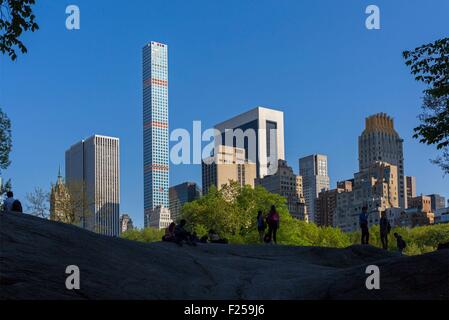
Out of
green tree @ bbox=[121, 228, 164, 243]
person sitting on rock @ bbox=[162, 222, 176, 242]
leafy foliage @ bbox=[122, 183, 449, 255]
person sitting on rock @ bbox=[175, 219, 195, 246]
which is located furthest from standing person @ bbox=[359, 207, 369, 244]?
green tree @ bbox=[121, 228, 164, 243]

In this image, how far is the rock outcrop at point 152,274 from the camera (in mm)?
14469

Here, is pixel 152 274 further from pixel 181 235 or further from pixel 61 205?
pixel 61 205

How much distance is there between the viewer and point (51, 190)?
77.2 meters

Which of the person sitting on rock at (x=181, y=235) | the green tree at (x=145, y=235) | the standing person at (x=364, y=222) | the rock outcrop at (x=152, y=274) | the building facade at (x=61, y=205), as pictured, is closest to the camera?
the rock outcrop at (x=152, y=274)

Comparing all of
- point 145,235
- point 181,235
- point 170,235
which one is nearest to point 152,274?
point 181,235

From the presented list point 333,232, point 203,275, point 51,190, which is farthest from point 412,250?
point 203,275

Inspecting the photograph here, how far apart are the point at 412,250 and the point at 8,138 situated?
237 feet

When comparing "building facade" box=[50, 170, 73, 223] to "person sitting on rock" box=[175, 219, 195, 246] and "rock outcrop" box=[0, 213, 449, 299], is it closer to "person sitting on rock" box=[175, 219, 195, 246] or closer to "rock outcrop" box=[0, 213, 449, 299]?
"person sitting on rock" box=[175, 219, 195, 246]

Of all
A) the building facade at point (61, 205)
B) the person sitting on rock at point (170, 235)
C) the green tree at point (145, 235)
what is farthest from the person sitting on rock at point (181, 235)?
the green tree at point (145, 235)

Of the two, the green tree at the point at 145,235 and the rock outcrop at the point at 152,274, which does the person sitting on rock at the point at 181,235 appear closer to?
the rock outcrop at the point at 152,274

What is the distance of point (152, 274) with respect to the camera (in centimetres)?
1777
